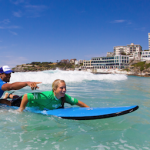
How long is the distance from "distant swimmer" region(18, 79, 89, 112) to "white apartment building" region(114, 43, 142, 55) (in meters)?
113

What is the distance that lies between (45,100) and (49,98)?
108mm

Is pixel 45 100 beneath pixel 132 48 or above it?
beneath

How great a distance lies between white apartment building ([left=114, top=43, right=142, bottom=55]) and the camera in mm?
111662

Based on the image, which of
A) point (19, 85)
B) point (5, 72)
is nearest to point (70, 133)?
point (19, 85)

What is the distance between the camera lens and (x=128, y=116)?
4.05 meters

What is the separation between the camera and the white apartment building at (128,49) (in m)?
112

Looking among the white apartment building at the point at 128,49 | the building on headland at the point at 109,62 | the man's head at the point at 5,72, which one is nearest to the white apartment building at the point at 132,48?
the white apartment building at the point at 128,49

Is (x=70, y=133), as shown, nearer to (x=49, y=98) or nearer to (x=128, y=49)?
(x=49, y=98)

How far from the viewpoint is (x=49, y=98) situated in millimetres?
3576

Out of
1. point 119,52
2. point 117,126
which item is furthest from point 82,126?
point 119,52

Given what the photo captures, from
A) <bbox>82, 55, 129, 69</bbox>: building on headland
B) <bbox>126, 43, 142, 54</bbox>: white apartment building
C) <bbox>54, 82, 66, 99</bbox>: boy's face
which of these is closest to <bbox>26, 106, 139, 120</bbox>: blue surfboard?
<bbox>54, 82, 66, 99</bbox>: boy's face

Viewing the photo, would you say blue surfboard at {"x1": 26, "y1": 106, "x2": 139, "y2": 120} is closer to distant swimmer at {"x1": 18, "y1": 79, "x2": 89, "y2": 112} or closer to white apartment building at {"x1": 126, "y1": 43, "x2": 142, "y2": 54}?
distant swimmer at {"x1": 18, "y1": 79, "x2": 89, "y2": 112}

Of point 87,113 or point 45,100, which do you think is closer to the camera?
point 87,113

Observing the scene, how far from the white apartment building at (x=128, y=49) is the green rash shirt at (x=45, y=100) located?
371ft
